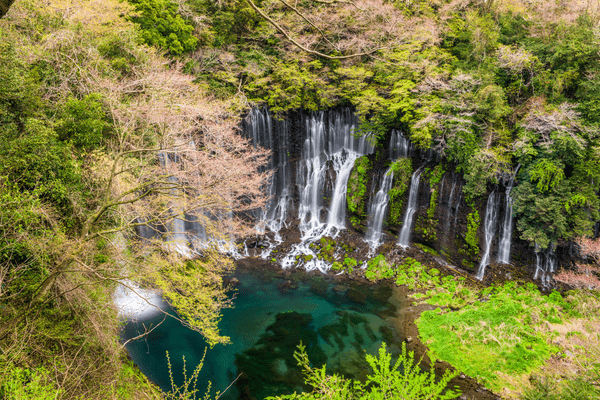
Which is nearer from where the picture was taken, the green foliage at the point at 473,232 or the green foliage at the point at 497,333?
the green foliage at the point at 497,333

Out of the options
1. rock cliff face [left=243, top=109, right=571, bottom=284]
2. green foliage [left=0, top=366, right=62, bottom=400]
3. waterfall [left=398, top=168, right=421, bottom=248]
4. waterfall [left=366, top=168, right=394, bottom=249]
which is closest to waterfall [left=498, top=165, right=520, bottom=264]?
rock cliff face [left=243, top=109, right=571, bottom=284]

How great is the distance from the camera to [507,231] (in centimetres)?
1288

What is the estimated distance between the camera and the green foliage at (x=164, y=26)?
41.8 ft

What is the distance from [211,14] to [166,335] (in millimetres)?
16498

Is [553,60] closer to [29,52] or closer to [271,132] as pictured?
[271,132]

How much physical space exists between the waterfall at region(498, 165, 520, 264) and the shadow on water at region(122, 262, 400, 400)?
5.62 metres

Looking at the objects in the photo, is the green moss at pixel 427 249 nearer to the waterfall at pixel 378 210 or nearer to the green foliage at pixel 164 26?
the waterfall at pixel 378 210

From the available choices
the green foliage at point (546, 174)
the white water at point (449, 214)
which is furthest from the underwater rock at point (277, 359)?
the green foliage at point (546, 174)

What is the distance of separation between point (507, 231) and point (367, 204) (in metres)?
6.80

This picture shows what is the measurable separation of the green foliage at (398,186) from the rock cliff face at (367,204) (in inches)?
2.1

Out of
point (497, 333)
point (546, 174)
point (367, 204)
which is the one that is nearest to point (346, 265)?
point (367, 204)

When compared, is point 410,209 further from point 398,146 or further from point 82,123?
point 82,123

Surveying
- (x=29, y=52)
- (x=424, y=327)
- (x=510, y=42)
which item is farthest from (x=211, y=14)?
(x=424, y=327)

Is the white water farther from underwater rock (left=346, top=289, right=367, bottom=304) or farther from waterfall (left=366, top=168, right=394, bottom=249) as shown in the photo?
underwater rock (left=346, top=289, right=367, bottom=304)
